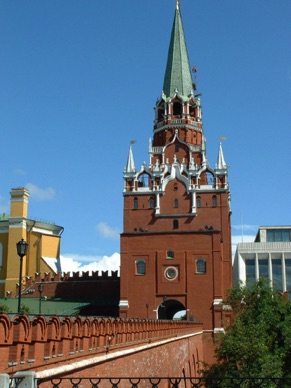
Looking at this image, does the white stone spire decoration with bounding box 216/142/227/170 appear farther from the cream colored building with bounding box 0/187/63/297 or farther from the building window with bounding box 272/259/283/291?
the building window with bounding box 272/259/283/291

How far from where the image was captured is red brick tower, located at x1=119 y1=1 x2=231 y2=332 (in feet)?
159

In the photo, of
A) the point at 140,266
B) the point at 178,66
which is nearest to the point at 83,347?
the point at 140,266

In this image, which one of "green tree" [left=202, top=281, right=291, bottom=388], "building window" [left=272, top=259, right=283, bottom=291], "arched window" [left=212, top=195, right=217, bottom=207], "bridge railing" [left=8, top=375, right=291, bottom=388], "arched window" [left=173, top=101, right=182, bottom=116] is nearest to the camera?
"bridge railing" [left=8, top=375, right=291, bottom=388]

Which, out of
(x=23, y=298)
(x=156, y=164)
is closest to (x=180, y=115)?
(x=156, y=164)

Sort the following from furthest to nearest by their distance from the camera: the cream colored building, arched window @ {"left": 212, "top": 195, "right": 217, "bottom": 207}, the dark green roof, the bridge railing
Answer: the cream colored building
arched window @ {"left": 212, "top": 195, "right": 217, "bottom": 207}
the dark green roof
the bridge railing

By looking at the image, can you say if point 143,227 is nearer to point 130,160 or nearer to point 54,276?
point 130,160

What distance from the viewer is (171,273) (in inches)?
1946

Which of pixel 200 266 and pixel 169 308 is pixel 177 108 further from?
pixel 169 308

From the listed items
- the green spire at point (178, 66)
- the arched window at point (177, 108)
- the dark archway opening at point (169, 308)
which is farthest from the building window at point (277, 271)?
the green spire at point (178, 66)

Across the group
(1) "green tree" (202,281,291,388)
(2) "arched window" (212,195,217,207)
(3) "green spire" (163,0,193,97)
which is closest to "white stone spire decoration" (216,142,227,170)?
(2) "arched window" (212,195,217,207)

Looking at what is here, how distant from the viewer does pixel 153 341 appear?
22.6 metres

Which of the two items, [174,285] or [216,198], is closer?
[174,285]

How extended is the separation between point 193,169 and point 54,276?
17000 mm

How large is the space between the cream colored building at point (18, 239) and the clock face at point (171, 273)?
531 inches
